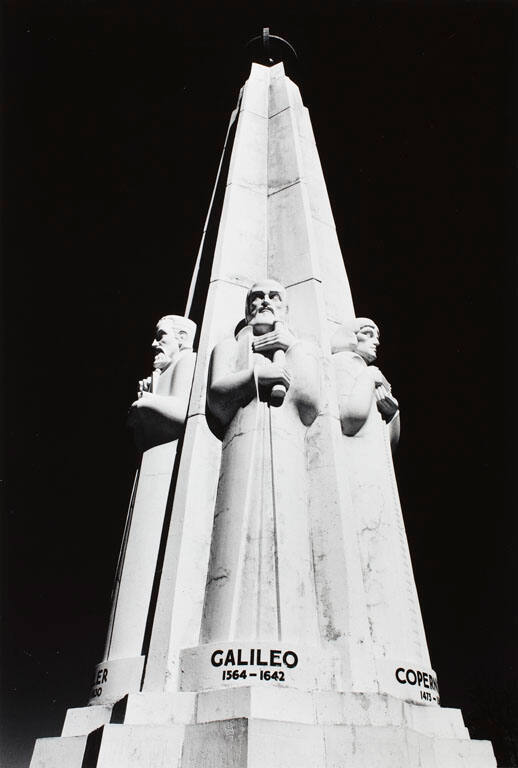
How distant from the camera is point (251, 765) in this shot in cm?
450

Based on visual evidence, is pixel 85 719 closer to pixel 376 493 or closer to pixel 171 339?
pixel 376 493

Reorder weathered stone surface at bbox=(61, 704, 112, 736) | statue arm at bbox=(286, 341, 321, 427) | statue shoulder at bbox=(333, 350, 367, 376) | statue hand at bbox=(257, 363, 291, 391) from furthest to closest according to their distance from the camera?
statue shoulder at bbox=(333, 350, 367, 376)
statue arm at bbox=(286, 341, 321, 427)
statue hand at bbox=(257, 363, 291, 391)
weathered stone surface at bbox=(61, 704, 112, 736)

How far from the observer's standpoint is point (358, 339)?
8.32 m

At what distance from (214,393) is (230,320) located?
5.10 ft

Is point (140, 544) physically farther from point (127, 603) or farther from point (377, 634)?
point (377, 634)

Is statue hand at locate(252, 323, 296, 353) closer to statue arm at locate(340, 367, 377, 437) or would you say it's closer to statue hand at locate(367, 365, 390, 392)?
statue arm at locate(340, 367, 377, 437)

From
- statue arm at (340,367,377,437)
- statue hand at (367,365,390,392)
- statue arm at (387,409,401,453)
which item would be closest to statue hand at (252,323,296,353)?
statue arm at (340,367,377,437)

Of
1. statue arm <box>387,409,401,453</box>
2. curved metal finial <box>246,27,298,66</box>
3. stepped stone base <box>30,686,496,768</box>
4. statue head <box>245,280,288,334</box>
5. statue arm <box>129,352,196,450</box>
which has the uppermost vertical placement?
curved metal finial <box>246,27,298,66</box>

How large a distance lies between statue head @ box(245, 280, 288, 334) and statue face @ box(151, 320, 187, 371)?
1197mm

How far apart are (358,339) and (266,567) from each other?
3337 millimetres

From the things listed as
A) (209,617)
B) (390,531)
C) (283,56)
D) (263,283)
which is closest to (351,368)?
(263,283)

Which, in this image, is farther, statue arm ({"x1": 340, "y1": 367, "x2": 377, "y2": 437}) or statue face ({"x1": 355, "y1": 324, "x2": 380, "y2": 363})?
statue face ({"x1": 355, "y1": 324, "x2": 380, "y2": 363})

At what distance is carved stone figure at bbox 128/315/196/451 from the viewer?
7.73m

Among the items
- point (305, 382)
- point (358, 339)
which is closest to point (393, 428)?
point (358, 339)
